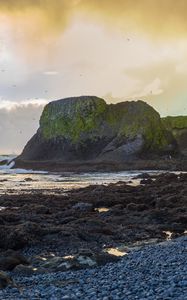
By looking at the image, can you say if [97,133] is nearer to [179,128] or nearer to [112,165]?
[112,165]

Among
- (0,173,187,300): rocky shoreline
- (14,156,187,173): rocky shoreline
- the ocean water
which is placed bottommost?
(0,173,187,300): rocky shoreline

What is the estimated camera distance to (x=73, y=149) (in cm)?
6956

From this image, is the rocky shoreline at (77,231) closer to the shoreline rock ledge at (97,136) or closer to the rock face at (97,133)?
the shoreline rock ledge at (97,136)

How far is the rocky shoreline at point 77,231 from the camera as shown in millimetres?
11914

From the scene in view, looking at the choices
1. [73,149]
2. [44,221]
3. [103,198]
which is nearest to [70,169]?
[73,149]

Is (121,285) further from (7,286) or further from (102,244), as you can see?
(102,244)

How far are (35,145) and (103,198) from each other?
5160 cm

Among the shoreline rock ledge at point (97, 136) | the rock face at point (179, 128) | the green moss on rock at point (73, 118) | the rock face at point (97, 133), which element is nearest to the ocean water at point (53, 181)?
the shoreline rock ledge at point (97, 136)

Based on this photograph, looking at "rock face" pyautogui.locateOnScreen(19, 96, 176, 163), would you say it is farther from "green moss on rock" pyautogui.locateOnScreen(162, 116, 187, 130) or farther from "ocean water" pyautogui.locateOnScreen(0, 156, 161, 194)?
"green moss on rock" pyautogui.locateOnScreen(162, 116, 187, 130)

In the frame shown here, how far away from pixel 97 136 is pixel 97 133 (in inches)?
23.9

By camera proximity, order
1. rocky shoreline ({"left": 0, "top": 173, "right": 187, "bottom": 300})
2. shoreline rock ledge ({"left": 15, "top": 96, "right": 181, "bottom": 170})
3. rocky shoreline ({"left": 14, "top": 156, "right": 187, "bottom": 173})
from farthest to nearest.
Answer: shoreline rock ledge ({"left": 15, "top": 96, "right": 181, "bottom": 170}) < rocky shoreline ({"left": 14, "top": 156, "right": 187, "bottom": 173}) < rocky shoreline ({"left": 0, "top": 173, "right": 187, "bottom": 300})

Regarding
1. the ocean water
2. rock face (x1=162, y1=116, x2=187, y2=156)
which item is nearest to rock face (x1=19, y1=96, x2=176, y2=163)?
the ocean water

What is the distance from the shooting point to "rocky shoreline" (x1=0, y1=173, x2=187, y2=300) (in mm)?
11914

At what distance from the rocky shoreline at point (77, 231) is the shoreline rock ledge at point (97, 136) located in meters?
36.0
